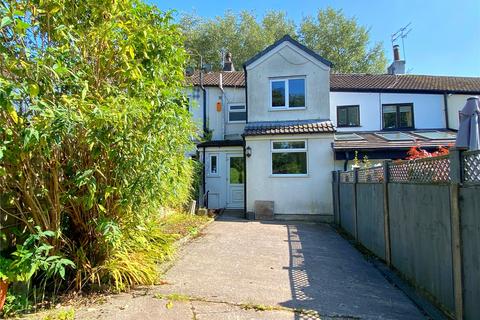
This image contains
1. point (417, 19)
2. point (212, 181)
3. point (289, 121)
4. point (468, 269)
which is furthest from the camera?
point (417, 19)

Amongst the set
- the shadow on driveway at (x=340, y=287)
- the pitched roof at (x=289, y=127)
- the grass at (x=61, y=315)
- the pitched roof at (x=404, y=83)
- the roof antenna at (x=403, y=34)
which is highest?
the roof antenna at (x=403, y=34)

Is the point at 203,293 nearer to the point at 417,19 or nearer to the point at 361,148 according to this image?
the point at 361,148

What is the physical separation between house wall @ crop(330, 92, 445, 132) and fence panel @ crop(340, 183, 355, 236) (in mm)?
6824

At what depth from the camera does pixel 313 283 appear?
541 centimetres

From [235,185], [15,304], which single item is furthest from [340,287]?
[235,185]

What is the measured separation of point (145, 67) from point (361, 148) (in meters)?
9.65

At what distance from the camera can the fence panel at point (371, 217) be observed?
6836 mm

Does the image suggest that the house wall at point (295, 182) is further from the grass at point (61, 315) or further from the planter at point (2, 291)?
the planter at point (2, 291)

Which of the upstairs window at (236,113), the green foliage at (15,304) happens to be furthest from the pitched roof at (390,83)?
the green foliage at (15,304)

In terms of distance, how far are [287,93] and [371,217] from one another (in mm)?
7767

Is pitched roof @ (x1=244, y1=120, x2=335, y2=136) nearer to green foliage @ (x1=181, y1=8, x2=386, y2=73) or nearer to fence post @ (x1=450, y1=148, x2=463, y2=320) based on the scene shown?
fence post @ (x1=450, y1=148, x2=463, y2=320)

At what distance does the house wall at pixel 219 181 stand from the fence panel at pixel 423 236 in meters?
9.99

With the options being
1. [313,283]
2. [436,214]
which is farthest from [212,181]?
[436,214]

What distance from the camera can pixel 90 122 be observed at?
396 centimetres
